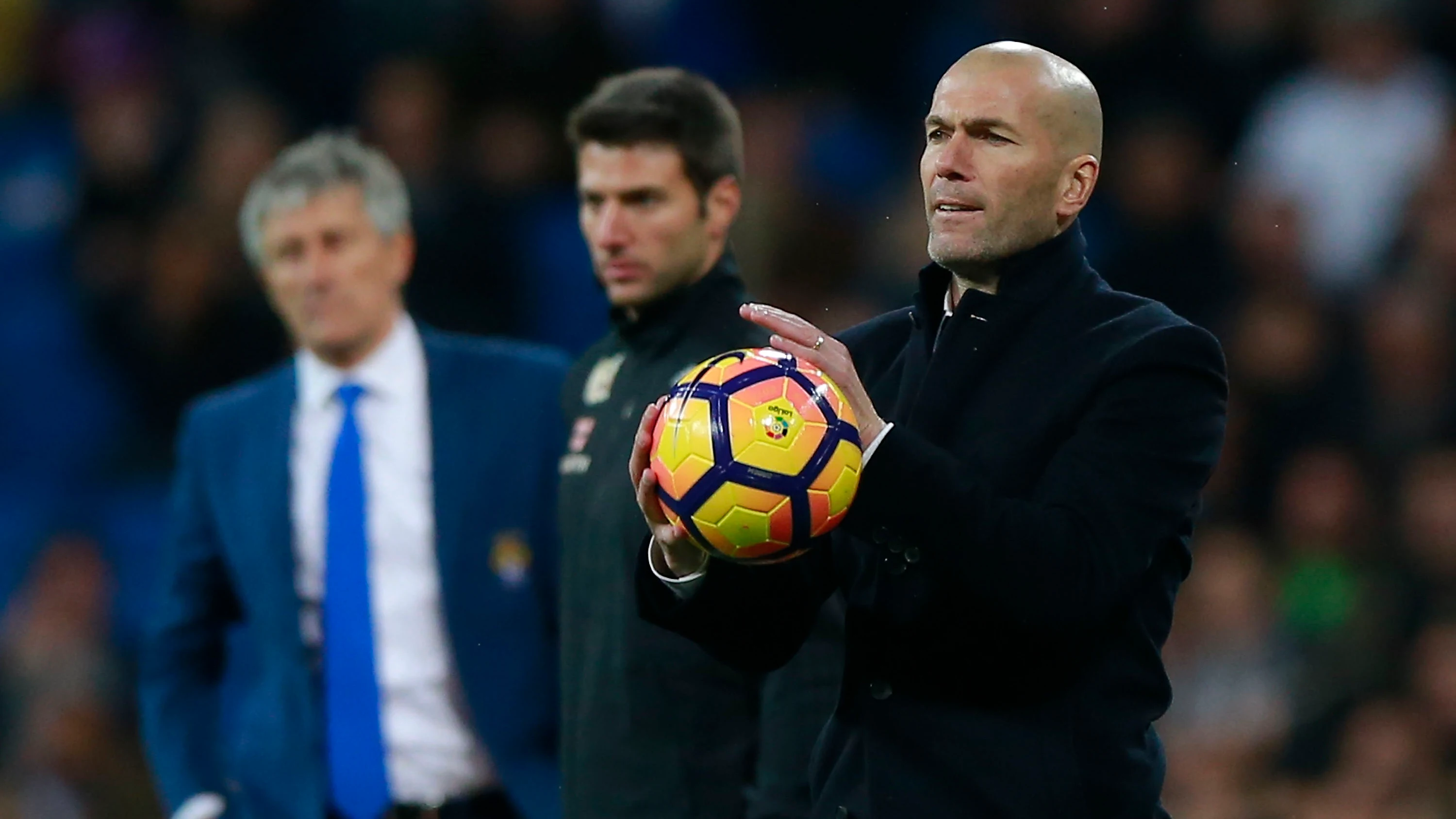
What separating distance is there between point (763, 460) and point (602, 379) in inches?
53.4

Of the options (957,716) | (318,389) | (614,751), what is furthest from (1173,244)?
(957,716)

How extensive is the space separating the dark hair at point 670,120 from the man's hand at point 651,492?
1230 mm

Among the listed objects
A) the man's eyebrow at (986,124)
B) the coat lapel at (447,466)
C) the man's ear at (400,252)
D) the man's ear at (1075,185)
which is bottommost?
the coat lapel at (447,466)

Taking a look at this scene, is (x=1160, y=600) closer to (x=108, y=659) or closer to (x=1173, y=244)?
(x=1173, y=244)

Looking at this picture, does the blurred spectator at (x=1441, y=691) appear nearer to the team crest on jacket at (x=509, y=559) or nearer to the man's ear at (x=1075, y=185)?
the team crest on jacket at (x=509, y=559)

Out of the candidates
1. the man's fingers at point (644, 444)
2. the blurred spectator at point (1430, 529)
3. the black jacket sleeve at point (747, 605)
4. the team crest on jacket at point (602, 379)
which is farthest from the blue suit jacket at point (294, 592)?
the blurred spectator at point (1430, 529)

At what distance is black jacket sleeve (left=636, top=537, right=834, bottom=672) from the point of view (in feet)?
9.69

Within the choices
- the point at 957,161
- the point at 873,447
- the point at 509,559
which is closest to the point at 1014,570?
the point at 873,447

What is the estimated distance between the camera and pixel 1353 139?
7.77 m

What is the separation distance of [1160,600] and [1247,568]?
13.2 feet

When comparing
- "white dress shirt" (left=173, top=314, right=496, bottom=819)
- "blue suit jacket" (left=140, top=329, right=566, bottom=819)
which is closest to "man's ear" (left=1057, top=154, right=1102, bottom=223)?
"blue suit jacket" (left=140, top=329, right=566, bottom=819)

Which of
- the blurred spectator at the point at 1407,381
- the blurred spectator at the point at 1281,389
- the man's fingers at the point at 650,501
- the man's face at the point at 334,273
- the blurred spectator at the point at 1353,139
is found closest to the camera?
the man's fingers at the point at 650,501

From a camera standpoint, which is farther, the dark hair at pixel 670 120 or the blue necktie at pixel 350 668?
the blue necktie at pixel 350 668

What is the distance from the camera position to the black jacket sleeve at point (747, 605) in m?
2.95
